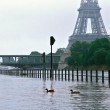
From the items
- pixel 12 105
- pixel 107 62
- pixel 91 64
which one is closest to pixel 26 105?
pixel 12 105

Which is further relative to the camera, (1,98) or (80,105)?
(1,98)

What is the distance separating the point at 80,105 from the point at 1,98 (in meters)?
6.33

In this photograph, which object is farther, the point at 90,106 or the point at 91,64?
the point at 91,64

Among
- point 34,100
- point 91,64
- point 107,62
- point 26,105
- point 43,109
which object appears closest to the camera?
point 43,109

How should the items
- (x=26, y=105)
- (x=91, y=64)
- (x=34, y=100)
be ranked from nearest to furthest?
1. (x=26, y=105)
2. (x=34, y=100)
3. (x=91, y=64)

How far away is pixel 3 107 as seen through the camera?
28797 millimetres

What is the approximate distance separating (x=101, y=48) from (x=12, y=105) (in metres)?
141

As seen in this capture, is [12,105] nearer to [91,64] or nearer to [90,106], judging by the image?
[90,106]

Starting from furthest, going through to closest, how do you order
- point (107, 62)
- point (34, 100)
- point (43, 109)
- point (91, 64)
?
point (91, 64), point (107, 62), point (34, 100), point (43, 109)

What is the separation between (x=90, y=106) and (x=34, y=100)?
4679 mm

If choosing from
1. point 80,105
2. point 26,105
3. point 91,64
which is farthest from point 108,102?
point 91,64

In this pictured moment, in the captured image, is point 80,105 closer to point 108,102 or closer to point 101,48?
point 108,102

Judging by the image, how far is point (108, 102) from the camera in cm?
3148

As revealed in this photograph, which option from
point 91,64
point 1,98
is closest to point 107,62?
point 91,64
